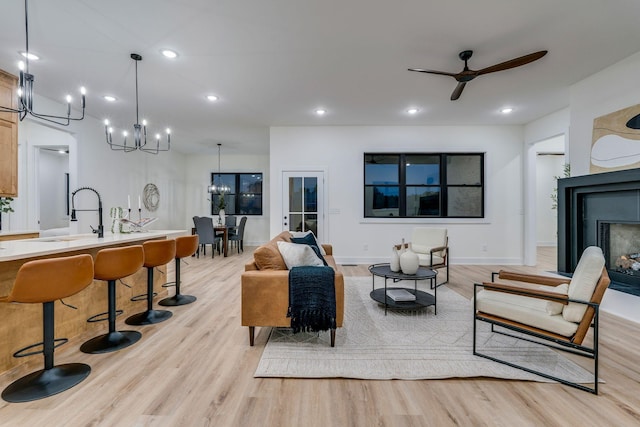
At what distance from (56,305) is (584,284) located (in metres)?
3.99

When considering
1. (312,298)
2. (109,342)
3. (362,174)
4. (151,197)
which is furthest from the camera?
(151,197)

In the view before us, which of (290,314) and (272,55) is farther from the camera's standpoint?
(272,55)

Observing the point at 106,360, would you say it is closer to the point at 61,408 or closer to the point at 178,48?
the point at 61,408

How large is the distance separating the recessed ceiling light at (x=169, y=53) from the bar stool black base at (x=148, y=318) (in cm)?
274

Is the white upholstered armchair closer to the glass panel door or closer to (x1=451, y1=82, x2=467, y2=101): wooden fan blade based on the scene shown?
the glass panel door

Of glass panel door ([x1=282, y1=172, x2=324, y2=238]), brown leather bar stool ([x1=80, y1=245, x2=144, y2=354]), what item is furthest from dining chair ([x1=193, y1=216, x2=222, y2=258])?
brown leather bar stool ([x1=80, y1=245, x2=144, y2=354])

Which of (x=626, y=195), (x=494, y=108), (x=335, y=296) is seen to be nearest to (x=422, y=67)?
(x=494, y=108)

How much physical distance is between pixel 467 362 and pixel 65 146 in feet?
23.9

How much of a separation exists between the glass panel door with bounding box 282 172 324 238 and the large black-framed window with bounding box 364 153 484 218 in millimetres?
985

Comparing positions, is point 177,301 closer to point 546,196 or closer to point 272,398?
point 272,398

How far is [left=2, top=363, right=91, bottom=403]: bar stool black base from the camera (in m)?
1.75

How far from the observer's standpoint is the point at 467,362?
2.15 m

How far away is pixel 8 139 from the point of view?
358 centimetres

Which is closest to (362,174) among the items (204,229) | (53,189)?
(204,229)
